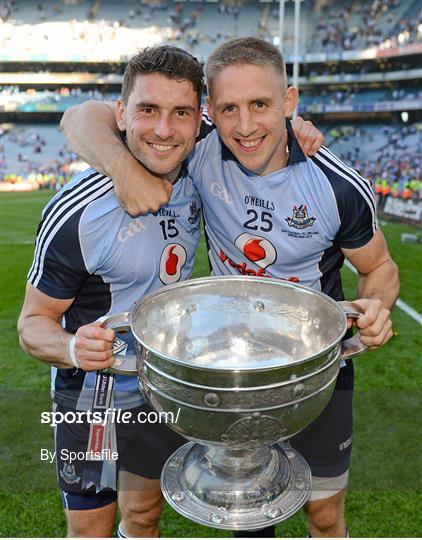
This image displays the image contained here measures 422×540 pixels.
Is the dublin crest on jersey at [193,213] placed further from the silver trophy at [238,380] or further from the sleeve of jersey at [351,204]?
the silver trophy at [238,380]

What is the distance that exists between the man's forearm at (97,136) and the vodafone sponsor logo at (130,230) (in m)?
0.15

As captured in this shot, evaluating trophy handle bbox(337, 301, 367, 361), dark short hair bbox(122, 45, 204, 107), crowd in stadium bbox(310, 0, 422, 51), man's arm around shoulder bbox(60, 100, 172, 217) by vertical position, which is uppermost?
crowd in stadium bbox(310, 0, 422, 51)

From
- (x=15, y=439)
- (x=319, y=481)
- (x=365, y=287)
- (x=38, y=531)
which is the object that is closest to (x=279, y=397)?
(x=365, y=287)

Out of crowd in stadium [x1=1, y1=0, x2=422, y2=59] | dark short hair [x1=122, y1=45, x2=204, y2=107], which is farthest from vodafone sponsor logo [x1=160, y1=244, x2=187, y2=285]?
crowd in stadium [x1=1, y1=0, x2=422, y2=59]

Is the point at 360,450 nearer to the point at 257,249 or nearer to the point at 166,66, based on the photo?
the point at 257,249

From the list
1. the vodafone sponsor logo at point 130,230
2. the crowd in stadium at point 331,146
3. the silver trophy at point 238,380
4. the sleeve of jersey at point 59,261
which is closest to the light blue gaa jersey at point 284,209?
the vodafone sponsor logo at point 130,230

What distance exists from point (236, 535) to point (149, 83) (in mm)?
1557

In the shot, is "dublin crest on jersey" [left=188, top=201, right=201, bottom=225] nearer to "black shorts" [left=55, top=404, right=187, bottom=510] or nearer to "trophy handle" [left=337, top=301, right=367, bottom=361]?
"black shorts" [left=55, top=404, right=187, bottom=510]

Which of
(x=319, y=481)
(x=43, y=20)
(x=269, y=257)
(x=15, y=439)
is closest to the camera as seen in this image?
(x=269, y=257)

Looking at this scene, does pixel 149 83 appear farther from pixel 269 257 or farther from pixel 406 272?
pixel 406 272

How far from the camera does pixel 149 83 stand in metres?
1.45

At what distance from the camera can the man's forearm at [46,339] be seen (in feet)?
4.78

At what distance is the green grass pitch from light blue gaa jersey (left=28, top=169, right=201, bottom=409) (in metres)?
1.54

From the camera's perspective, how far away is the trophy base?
1.02m
